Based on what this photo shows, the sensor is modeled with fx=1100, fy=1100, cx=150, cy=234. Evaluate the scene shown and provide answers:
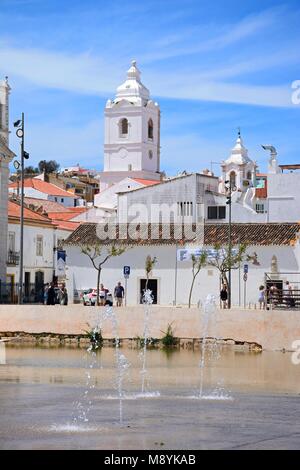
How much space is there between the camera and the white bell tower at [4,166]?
58188mm

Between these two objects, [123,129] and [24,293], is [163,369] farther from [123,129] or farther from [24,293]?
[123,129]

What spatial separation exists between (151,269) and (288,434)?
43.8m

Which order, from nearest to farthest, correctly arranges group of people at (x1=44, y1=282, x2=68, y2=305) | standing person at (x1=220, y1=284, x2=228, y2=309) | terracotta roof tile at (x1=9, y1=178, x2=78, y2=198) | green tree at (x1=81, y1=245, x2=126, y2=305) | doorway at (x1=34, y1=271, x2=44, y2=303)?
1. group of people at (x1=44, y1=282, x2=68, y2=305)
2. standing person at (x1=220, y1=284, x2=228, y2=309)
3. green tree at (x1=81, y1=245, x2=126, y2=305)
4. doorway at (x1=34, y1=271, x2=44, y2=303)
5. terracotta roof tile at (x1=9, y1=178, x2=78, y2=198)

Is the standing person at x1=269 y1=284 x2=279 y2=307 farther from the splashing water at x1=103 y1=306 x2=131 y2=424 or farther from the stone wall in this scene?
the splashing water at x1=103 y1=306 x2=131 y2=424

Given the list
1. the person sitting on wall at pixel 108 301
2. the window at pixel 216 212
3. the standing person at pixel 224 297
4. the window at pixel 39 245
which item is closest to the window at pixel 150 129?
the window at pixel 216 212

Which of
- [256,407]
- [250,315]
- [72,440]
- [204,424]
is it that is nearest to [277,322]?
[250,315]

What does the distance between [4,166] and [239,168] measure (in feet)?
195

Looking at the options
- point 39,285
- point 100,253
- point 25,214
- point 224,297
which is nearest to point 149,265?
point 100,253

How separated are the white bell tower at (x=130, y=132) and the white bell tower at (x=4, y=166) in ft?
151

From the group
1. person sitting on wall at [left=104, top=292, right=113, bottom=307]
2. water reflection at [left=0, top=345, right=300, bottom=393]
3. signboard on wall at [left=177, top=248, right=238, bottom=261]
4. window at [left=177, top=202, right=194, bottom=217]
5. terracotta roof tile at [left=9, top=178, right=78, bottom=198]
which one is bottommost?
water reflection at [left=0, top=345, right=300, bottom=393]

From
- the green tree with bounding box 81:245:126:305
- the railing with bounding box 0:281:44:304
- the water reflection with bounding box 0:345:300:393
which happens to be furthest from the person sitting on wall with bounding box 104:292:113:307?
the water reflection with bounding box 0:345:300:393

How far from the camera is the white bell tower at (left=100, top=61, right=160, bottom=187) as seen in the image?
106 meters

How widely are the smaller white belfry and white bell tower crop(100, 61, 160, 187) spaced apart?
10090 millimetres

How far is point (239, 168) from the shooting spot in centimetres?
11525
